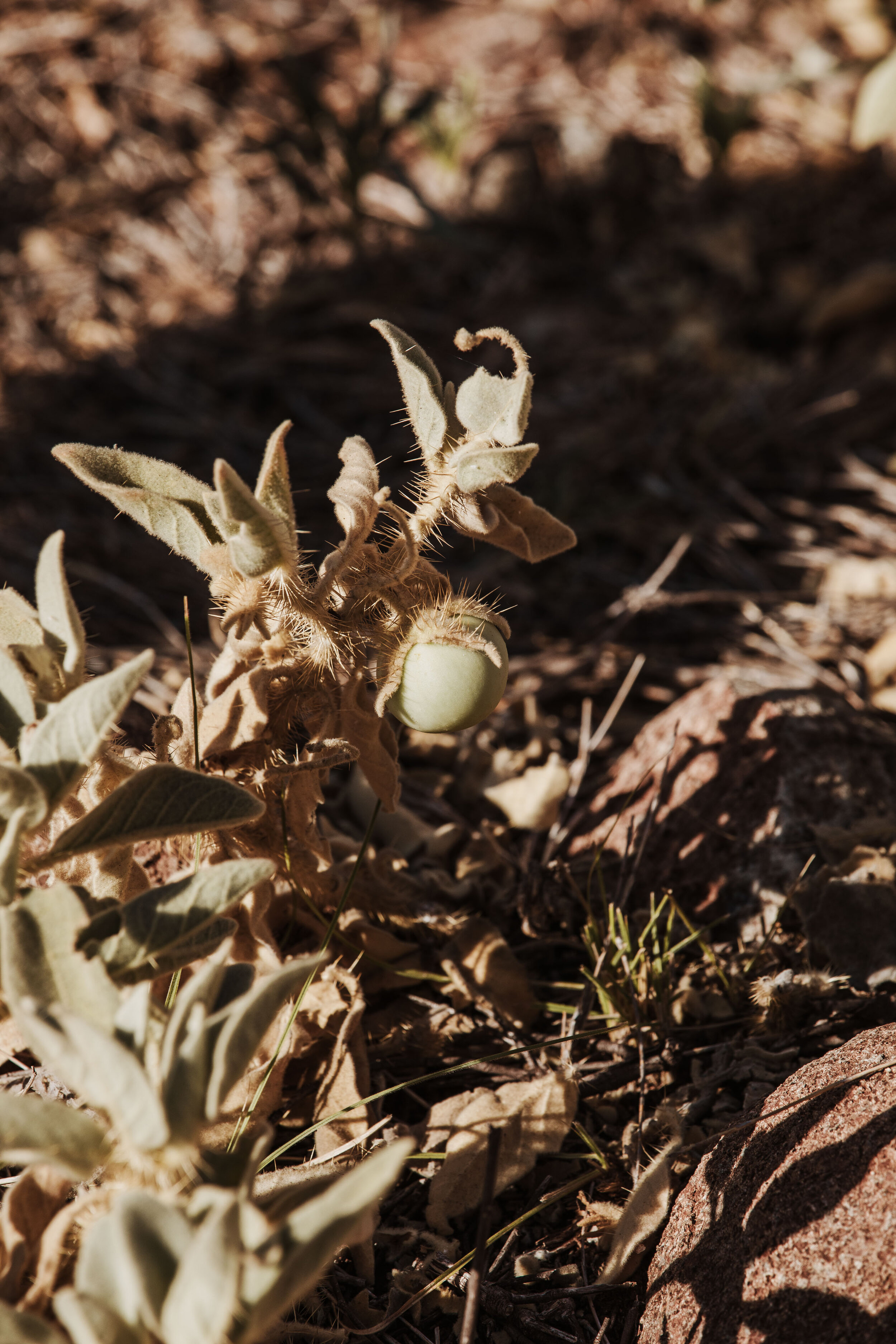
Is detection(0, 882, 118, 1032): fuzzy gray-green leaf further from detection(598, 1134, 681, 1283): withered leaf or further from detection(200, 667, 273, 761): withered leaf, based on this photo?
detection(598, 1134, 681, 1283): withered leaf

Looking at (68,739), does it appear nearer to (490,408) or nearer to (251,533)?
(251,533)

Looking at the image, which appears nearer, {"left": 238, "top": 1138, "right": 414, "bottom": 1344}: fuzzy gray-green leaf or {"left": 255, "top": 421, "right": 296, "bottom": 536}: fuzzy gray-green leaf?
{"left": 238, "top": 1138, "right": 414, "bottom": 1344}: fuzzy gray-green leaf

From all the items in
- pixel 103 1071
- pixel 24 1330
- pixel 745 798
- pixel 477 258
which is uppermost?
pixel 103 1071

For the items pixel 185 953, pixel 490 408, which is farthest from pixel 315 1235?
pixel 490 408

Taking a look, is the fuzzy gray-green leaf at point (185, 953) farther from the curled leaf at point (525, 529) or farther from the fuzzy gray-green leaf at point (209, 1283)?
the curled leaf at point (525, 529)

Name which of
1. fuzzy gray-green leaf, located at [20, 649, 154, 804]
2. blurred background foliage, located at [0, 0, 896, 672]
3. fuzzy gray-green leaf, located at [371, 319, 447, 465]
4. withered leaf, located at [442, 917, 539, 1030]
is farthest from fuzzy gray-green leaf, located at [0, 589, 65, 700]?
blurred background foliage, located at [0, 0, 896, 672]

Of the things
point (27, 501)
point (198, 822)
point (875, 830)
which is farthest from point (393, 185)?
point (198, 822)
